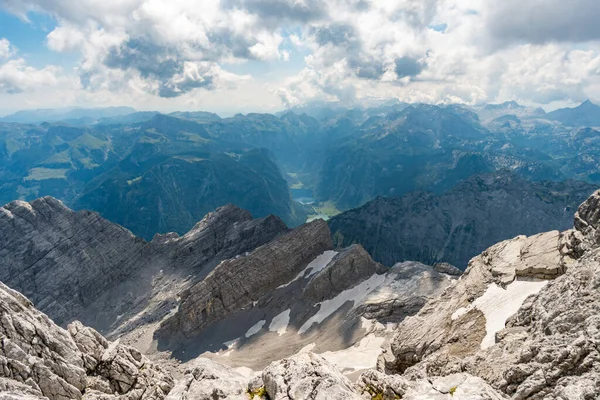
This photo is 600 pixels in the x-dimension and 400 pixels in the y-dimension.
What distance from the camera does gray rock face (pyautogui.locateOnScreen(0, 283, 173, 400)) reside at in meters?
27.6

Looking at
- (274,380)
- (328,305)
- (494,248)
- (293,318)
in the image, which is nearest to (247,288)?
(293,318)

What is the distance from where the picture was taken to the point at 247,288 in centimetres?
9781

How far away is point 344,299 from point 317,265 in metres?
17.9

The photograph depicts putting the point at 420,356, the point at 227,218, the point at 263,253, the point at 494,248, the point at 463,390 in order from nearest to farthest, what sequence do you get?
the point at 463,390
the point at 420,356
the point at 494,248
the point at 263,253
the point at 227,218

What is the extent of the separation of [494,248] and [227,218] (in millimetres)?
106202

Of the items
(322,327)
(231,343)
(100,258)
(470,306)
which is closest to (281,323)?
(322,327)

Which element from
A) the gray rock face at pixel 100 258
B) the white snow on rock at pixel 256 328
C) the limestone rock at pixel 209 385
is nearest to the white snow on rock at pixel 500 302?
the limestone rock at pixel 209 385

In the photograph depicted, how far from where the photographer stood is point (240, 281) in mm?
98125

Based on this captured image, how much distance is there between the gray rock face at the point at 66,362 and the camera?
2758 cm

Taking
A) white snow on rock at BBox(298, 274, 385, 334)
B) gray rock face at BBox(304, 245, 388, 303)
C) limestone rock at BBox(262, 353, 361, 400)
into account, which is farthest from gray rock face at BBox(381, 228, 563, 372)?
gray rock face at BBox(304, 245, 388, 303)

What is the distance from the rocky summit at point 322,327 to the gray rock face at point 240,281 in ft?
1.12

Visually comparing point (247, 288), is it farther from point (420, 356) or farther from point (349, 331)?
point (420, 356)

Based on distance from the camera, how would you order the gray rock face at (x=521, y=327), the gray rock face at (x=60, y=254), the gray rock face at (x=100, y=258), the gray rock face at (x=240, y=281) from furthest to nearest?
the gray rock face at (x=60, y=254) < the gray rock face at (x=100, y=258) < the gray rock face at (x=240, y=281) < the gray rock face at (x=521, y=327)

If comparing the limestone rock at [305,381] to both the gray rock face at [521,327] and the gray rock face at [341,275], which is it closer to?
the gray rock face at [521,327]
